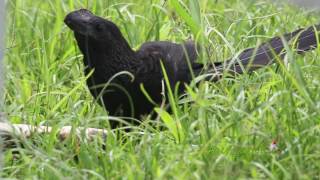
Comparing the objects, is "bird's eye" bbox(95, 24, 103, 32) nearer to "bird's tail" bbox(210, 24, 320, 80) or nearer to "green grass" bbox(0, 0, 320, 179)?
"green grass" bbox(0, 0, 320, 179)

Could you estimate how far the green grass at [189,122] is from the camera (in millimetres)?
3293

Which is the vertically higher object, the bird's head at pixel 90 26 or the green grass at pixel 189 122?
the bird's head at pixel 90 26

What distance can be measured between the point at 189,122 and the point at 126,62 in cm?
89

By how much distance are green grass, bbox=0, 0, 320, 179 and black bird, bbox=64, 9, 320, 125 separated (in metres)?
0.09

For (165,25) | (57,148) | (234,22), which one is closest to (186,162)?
(57,148)

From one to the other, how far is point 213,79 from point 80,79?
26.2 inches

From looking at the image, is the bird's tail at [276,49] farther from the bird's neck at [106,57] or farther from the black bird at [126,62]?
the bird's neck at [106,57]

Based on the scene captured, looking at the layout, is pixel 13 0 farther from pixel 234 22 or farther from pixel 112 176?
pixel 112 176

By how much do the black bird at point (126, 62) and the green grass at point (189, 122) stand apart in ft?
0.29

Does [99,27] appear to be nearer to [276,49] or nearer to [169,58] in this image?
[169,58]

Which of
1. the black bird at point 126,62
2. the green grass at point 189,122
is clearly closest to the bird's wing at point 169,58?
the black bird at point 126,62

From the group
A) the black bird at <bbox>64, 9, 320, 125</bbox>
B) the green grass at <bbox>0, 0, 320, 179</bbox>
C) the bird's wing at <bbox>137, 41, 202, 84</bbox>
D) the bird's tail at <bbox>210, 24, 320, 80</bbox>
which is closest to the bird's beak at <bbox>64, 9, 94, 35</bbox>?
the black bird at <bbox>64, 9, 320, 125</bbox>

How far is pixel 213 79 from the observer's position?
4281 millimetres

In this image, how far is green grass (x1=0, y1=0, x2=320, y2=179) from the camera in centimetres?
329
